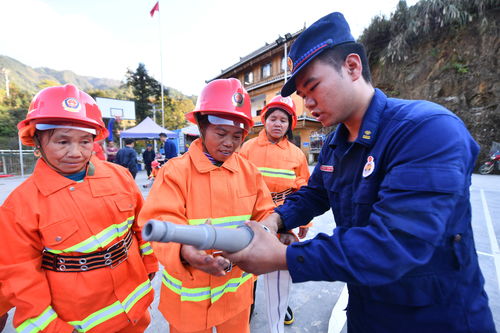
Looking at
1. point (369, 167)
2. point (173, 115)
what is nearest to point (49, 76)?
point (173, 115)

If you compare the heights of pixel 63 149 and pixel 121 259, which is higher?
pixel 63 149

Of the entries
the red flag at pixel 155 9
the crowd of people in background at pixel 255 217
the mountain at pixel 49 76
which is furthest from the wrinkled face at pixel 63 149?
the mountain at pixel 49 76

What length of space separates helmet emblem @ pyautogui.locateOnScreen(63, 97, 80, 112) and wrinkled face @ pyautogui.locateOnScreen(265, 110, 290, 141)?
2095 mm

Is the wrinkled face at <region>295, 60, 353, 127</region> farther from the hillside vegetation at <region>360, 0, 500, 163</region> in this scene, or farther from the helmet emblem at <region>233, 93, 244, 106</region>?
the hillside vegetation at <region>360, 0, 500, 163</region>

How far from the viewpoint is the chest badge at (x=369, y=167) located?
1071 mm

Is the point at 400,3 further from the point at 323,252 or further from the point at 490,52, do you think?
the point at 323,252

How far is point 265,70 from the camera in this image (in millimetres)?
24344

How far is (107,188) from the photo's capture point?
1.69m

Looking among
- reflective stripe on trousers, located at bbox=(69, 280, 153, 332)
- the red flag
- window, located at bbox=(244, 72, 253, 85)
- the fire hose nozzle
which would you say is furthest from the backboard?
the fire hose nozzle

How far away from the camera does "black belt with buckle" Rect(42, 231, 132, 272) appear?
4.74ft

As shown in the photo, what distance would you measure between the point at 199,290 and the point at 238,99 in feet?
4.23

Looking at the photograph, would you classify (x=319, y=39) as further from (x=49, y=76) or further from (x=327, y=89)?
(x=49, y=76)

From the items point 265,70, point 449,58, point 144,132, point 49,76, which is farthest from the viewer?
point 49,76

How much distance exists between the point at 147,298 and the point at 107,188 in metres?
0.88
